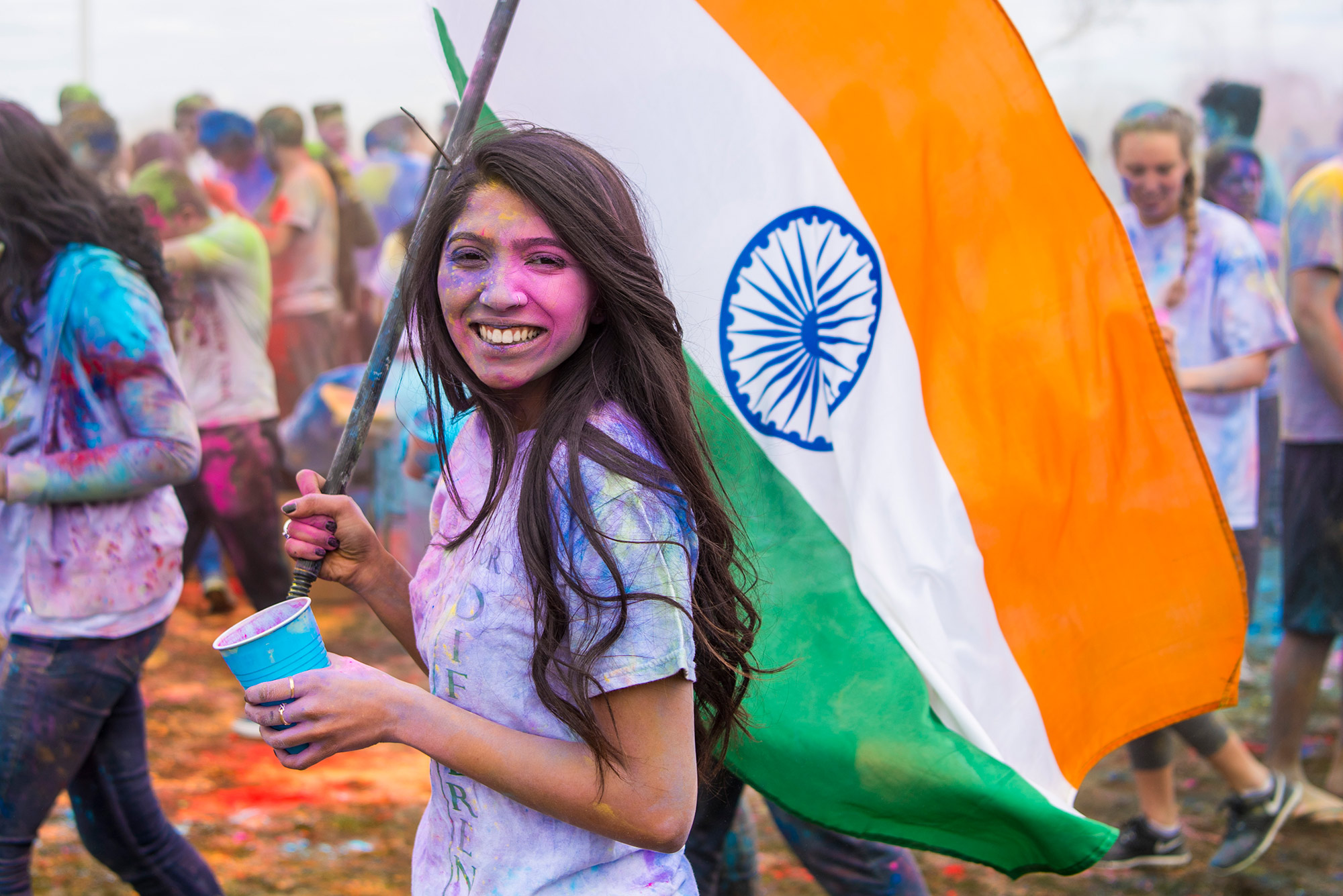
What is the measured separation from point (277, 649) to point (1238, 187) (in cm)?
569

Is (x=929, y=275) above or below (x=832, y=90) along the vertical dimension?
below

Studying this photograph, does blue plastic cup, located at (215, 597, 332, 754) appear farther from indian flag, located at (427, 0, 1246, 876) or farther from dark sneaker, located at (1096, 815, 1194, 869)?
dark sneaker, located at (1096, 815, 1194, 869)

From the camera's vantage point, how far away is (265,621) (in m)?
1.43

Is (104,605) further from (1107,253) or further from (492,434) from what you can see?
(1107,253)

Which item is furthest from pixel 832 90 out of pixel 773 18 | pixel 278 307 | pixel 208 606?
pixel 278 307

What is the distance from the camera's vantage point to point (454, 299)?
150 cm

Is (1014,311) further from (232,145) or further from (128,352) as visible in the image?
(232,145)

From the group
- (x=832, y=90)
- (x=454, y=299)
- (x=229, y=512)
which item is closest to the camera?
(x=454, y=299)

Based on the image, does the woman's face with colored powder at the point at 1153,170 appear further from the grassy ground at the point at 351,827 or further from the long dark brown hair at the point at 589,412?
the long dark brown hair at the point at 589,412

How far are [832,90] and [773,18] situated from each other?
18cm

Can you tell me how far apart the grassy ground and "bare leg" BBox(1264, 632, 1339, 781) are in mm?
223

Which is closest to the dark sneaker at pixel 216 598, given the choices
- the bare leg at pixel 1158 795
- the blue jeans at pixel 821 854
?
the blue jeans at pixel 821 854

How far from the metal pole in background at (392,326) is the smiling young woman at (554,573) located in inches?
5.6

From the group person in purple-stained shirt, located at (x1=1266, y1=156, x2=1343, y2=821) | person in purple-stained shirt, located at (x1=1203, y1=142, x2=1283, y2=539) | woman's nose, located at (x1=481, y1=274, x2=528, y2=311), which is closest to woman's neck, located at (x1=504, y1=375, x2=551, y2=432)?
woman's nose, located at (x1=481, y1=274, x2=528, y2=311)
